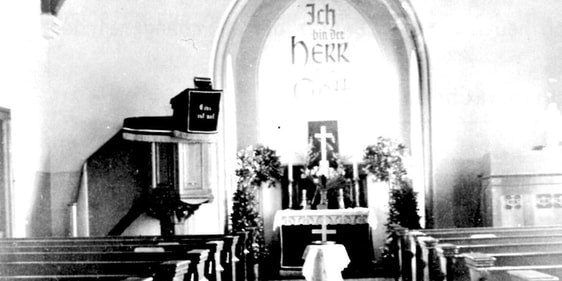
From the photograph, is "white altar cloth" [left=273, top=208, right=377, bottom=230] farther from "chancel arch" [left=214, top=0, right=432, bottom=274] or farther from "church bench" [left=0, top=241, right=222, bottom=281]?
"church bench" [left=0, top=241, right=222, bottom=281]

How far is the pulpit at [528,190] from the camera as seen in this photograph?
7.47m

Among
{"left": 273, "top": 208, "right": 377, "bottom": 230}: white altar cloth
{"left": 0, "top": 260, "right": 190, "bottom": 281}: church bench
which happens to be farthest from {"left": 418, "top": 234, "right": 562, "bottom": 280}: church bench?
{"left": 273, "top": 208, "right": 377, "bottom": 230}: white altar cloth

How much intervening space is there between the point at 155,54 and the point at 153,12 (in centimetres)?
58

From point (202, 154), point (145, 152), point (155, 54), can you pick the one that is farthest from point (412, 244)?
point (155, 54)

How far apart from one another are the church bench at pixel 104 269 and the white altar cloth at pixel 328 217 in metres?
5.35

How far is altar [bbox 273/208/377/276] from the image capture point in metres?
8.56

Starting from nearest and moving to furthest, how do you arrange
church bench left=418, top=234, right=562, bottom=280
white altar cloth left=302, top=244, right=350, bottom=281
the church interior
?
1. church bench left=418, top=234, right=562, bottom=280
2. white altar cloth left=302, top=244, right=350, bottom=281
3. the church interior

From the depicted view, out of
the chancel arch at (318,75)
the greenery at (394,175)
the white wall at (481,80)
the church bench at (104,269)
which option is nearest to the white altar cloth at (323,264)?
the greenery at (394,175)

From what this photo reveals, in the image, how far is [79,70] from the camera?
852 cm

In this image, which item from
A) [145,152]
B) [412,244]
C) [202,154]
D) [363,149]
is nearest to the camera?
[412,244]

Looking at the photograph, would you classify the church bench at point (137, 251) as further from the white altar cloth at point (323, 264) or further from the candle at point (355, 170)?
the candle at point (355, 170)

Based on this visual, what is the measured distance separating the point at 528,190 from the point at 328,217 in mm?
2498

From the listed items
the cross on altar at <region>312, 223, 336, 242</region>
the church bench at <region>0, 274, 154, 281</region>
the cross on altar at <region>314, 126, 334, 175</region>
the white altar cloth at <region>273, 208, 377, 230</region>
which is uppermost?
the cross on altar at <region>314, 126, 334, 175</region>

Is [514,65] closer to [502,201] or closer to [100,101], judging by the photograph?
[502,201]
